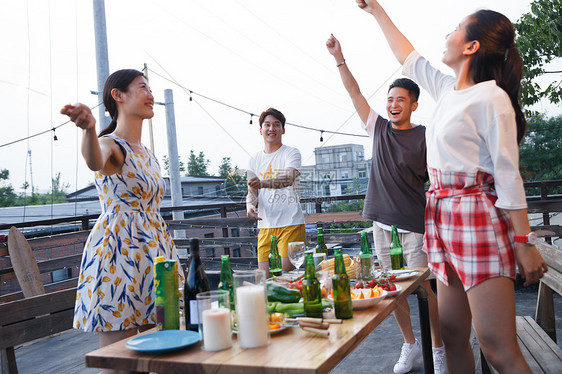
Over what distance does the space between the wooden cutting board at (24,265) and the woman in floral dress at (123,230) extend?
2322 mm

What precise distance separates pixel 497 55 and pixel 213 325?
118cm

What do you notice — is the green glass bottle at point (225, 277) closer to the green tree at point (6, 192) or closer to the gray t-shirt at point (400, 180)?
the gray t-shirt at point (400, 180)

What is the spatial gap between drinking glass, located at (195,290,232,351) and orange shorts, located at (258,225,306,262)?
176cm

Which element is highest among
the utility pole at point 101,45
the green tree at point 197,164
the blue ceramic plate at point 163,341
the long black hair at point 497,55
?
the green tree at point 197,164

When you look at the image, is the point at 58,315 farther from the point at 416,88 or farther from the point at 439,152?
the point at 416,88

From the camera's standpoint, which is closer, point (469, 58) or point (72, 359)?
point (469, 58)

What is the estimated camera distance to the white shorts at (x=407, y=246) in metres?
2.42

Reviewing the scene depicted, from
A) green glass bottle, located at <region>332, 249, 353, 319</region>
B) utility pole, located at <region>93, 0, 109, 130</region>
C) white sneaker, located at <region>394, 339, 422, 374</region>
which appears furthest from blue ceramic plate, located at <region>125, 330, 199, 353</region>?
utility pole, located at <region>93, 0, 109, 130</region>

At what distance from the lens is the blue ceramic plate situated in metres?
1.07

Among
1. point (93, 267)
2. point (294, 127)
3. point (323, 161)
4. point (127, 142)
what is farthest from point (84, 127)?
point (323, 161)

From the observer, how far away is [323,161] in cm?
2125

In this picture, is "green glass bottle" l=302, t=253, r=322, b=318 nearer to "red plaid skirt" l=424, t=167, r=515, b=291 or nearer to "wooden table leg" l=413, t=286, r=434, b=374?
"red plaid skirt" l=424, t=167, r=515, b=291

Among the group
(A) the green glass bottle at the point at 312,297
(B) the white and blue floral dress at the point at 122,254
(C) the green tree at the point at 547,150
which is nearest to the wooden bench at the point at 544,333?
(A) the green glass bottle at the point at 312,297

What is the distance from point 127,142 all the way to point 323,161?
64.6 feet
